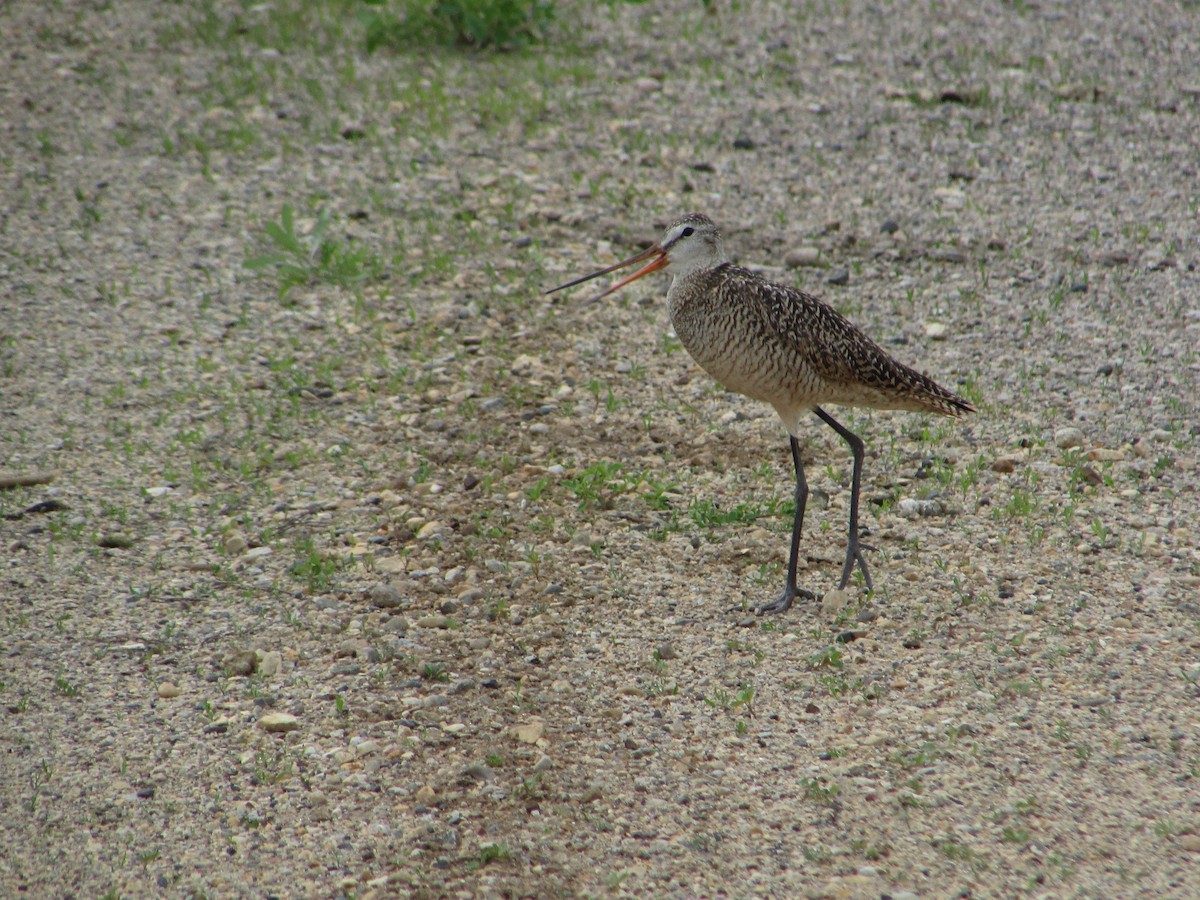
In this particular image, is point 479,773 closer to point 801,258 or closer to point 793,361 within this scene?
point 793,361

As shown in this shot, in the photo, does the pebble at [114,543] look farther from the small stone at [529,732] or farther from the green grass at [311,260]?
the green grass at [311,260]

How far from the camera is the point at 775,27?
425 inches

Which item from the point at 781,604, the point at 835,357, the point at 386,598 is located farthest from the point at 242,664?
the point at 835,357

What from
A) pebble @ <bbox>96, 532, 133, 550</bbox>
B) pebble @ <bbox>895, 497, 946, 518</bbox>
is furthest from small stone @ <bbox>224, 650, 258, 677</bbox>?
pebble @ <bbox>895, 497, 946, 518</bbox>

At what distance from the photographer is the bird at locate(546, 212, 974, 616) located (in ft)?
16.9

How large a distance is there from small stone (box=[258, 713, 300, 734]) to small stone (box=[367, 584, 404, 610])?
0.76m

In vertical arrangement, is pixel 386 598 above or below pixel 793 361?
below

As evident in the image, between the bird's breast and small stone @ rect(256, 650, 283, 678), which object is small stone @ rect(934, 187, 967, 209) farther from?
small stone @ rect(256, 650, 283, 678)

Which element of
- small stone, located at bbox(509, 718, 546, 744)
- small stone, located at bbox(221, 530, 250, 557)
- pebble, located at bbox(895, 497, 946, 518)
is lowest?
small stone, located at bbox(221, 530, 250, 557)

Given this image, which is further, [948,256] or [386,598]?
[948,256]

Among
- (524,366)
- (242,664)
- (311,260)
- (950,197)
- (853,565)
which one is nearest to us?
(242,664)

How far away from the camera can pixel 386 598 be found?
518 centimetres

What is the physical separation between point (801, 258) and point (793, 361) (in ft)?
8.85

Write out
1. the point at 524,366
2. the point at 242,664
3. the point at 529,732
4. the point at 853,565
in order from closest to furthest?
the point at 529,732
the point at 242,664
the point at 853,565
the point at 524,366
